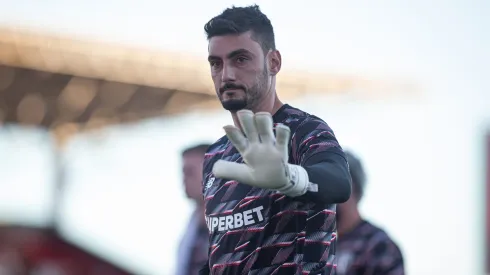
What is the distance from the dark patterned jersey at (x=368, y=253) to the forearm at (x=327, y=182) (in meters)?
2.77

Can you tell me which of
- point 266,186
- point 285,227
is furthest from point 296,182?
point 285,227

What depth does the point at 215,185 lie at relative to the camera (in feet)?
12.0

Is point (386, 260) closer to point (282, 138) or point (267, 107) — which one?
point (267, 107)

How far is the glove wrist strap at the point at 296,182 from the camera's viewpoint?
2844 millimetres

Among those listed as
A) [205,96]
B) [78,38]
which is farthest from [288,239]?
[205,96]

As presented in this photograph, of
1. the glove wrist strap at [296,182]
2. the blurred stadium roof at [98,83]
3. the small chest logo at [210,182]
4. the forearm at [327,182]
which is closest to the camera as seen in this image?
the glove wrist strap at [296,182]

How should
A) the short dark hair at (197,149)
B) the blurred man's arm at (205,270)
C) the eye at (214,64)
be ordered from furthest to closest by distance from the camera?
the short dark hair at (197,149), the blurred man's arm at (205,270), the eye at (214,64)

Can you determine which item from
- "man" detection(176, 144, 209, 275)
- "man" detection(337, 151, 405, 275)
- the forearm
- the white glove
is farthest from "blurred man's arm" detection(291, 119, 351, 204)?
"man" detection(176, 144, 209, 275)

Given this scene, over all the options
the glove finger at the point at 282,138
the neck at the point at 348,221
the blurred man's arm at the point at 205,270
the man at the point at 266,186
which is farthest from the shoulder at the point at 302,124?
the neck at the point at 348,221

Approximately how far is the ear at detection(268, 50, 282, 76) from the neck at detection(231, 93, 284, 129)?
0.10 meters

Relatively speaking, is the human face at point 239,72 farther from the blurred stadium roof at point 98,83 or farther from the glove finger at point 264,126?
the blurred stadium roof at point 98,83

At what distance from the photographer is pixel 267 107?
348 centimetres

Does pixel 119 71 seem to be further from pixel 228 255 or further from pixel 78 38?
pixel 228 255

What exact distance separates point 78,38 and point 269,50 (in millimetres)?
13333
